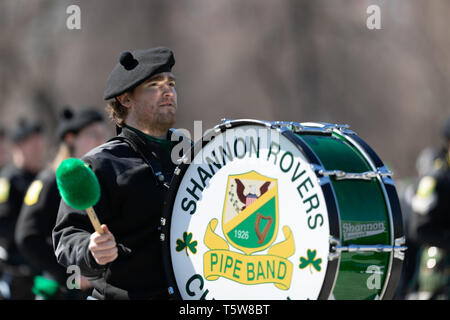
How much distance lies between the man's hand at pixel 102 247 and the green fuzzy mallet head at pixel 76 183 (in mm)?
144

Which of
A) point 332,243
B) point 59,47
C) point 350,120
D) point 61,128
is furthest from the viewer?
point 59,47

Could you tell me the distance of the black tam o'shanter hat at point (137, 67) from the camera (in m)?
3.46

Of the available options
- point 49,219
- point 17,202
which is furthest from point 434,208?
point 17,202

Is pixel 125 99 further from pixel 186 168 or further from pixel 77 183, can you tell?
pixel 77 183

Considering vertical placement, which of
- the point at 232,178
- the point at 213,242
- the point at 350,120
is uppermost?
the point at 232,178

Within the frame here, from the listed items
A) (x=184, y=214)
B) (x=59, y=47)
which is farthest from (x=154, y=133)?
(x=59, y=47)

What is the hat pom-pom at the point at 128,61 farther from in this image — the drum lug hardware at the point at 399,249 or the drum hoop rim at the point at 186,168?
the drum lug hardware at the point at 399,249

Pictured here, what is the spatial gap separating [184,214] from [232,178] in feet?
0.93

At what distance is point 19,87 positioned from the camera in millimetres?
17438

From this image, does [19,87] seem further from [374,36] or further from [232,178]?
[232,178]

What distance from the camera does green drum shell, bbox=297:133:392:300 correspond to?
2912 mm

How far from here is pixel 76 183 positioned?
2.88 m

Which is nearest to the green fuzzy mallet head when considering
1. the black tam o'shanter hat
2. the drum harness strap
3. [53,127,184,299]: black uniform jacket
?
[53,127,184,299]: black uniform jacket
